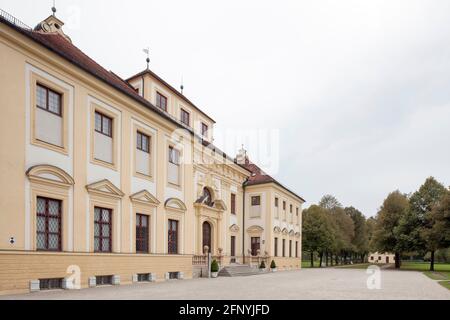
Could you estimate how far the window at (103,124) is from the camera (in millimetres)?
17484

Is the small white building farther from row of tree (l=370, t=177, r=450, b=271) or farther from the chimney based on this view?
the chimney

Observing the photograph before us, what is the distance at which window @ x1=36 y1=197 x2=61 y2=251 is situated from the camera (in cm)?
1392

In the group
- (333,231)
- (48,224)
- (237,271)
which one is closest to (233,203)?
(237,271)

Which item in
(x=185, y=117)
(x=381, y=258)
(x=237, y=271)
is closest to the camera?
(x=185, y=117)

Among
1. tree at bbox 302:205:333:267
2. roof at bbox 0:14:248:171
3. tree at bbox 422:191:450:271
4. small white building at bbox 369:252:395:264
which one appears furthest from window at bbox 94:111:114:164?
small white building at bbox 369:252:395:264

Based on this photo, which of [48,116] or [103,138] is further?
[103,138]

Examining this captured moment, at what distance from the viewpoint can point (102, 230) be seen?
17.1m

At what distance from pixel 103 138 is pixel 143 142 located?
3.18 metres

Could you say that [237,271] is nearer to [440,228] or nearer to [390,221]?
[440,228]

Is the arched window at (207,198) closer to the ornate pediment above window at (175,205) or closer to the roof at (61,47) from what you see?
the ornate pediment above window at (175,205)

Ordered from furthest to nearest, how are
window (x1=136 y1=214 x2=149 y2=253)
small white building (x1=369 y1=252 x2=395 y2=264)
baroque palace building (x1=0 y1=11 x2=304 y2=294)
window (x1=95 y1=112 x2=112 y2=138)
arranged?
small white building (x1=369 y1=252 x2=395 y2=264)
window (x1=136 y1=214 x2=149 y2=253)
window (x1=95 y1=112 x2=112 y2=138)
baroque palace building (x1=0 y1=11 x2=304 y2=294)
